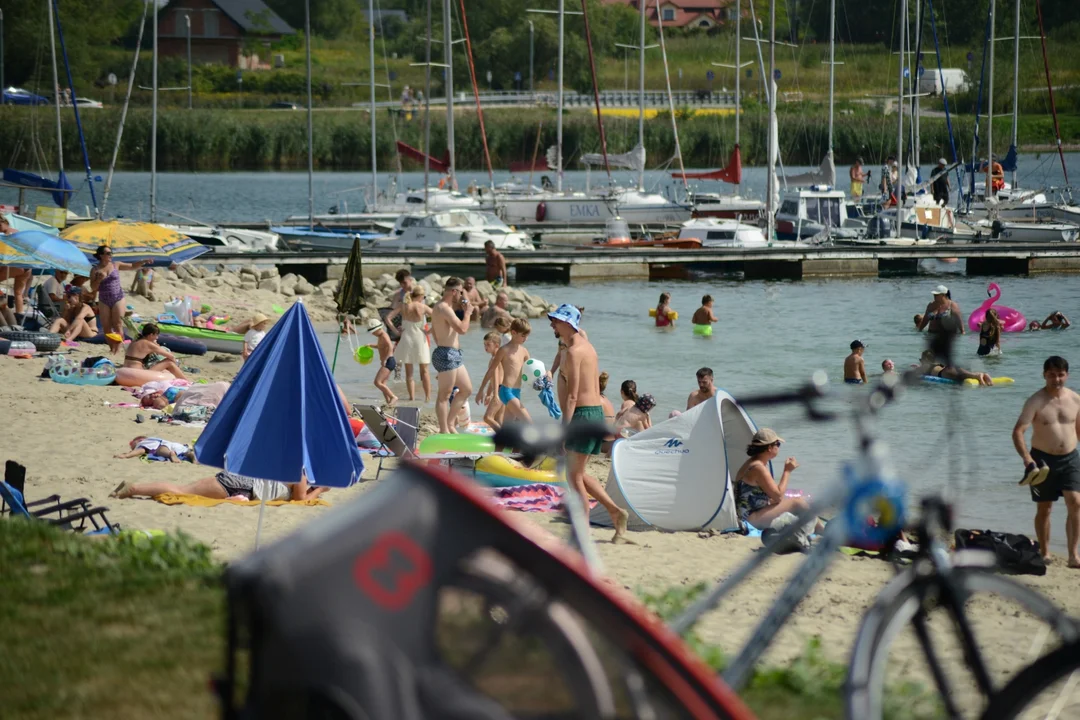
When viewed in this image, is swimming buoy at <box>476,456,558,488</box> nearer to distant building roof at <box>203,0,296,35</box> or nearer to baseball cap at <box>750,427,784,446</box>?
baseball cap at <box>750,427,784,446</box>

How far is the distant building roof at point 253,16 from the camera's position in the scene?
9394cm

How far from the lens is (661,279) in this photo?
33812mm

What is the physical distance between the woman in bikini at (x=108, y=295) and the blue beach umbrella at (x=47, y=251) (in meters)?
0.67

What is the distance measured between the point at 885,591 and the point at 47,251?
612 inches

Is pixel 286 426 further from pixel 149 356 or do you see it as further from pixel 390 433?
pixel 149 356

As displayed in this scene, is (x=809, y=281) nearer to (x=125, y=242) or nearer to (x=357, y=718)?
(x=125, y=242)

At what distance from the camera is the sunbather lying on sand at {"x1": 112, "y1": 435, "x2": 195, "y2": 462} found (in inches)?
436

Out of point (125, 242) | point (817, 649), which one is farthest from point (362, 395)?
point (817, 649)

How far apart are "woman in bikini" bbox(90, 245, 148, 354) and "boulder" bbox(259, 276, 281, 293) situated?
838 cm

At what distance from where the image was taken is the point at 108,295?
59.9 feet

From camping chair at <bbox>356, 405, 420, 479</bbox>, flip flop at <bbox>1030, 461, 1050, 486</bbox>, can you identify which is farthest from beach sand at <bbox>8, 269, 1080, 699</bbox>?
flip flop at <bbox>1030, 461, 1050, 486</bbox>

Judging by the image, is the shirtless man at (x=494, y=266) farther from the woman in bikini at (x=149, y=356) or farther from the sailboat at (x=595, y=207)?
the woman in bikini at (x=149, y=356)

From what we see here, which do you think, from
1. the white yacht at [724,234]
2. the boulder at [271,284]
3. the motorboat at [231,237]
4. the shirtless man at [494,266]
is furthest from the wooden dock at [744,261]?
the boulder at [271,284]

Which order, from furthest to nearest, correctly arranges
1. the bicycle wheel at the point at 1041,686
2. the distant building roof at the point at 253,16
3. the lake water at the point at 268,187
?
the distant building roof at the point at 253,16
the lake water at the point at 268,187
the bicycle wheel at the point at 1041,686
